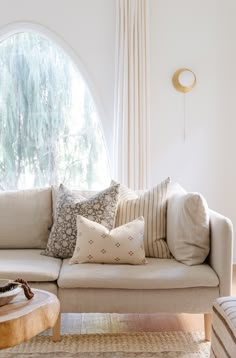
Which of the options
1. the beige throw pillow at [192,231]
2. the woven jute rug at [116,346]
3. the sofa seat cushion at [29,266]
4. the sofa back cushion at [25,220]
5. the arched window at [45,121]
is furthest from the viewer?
the arched window at [45,121]

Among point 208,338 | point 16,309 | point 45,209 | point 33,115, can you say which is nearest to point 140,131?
point 33,115

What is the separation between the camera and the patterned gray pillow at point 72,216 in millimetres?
2996

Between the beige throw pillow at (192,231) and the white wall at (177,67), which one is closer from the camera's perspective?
the beige throw pillow at (192,231)

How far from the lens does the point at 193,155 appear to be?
4.38 meters

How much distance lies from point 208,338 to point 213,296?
27cm

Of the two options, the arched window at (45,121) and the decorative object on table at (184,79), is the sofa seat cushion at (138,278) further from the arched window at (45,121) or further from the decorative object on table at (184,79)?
the decorative object on table at (184,79)

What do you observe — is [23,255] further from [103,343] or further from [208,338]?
[208,338]

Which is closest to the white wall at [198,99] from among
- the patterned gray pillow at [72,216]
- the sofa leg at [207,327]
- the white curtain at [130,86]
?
the white curtain at [130,86]

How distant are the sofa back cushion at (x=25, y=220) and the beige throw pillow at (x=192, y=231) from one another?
0.91m

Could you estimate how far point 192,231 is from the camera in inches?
110

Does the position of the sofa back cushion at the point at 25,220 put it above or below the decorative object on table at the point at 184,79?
below

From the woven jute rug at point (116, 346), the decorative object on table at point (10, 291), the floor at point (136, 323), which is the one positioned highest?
the decorative object on table at point (10, 291)

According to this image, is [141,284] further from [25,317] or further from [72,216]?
[25,317]

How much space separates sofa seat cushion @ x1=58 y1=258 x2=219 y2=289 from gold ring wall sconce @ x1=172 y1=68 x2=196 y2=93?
203cm
